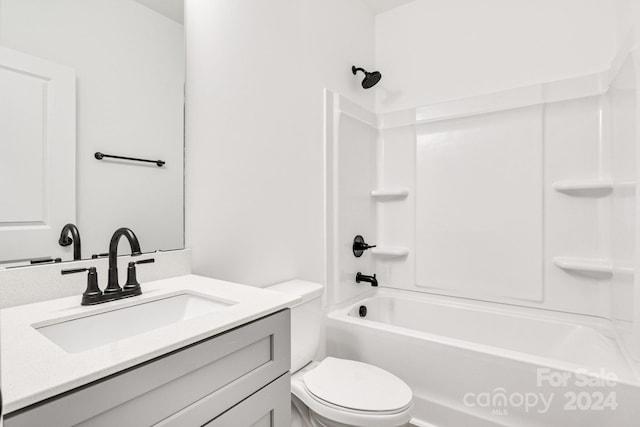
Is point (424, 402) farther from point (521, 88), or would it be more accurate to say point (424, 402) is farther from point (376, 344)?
point (521, 88)

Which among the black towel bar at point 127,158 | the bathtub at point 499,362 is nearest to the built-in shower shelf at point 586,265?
the bathtub at point 499,362

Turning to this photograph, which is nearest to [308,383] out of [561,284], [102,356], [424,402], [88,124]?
[424,402]

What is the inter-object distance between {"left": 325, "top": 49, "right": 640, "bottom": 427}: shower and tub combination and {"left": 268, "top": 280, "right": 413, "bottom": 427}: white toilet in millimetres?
363

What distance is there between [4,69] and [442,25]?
7.92 ft

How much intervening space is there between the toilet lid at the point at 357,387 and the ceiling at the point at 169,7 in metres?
1.55

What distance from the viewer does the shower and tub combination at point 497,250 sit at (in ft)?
4.63

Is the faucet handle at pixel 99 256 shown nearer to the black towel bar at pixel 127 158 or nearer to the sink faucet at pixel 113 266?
the sink faucet at pixel 113 266

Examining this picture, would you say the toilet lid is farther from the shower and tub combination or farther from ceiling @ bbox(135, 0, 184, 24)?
ceiling @ bbox(135, 0, 184, 24)

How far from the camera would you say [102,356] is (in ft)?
2.01

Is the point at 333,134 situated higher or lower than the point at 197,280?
higher

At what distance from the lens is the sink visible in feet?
2.71

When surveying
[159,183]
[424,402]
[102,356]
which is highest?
[159,183]

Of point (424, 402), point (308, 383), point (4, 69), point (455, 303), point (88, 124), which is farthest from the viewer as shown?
point (455, 303)

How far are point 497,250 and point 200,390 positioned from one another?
1950 mm
